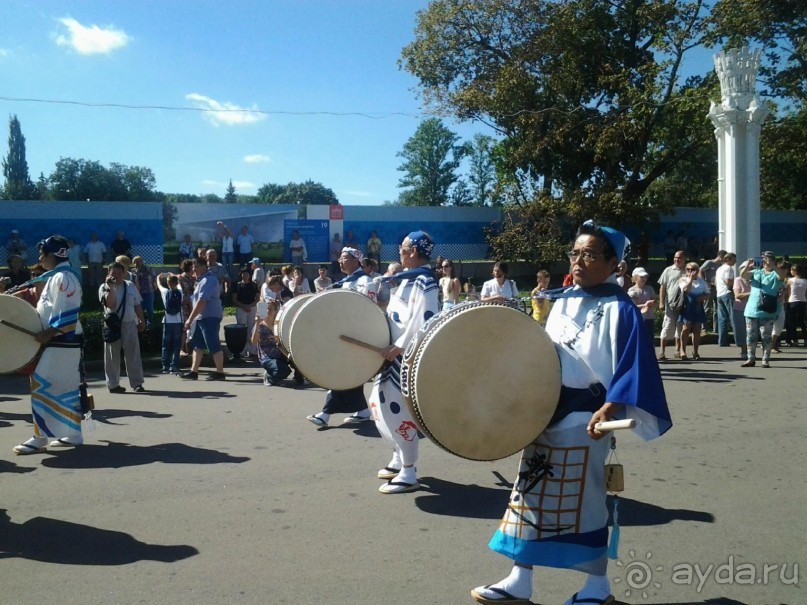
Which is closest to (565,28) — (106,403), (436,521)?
(106,403)

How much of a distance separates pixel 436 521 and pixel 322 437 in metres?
2.72

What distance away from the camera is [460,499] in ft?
18.7

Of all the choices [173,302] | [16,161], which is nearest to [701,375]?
[173,302]

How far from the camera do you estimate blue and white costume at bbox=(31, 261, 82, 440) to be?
22.3 feet

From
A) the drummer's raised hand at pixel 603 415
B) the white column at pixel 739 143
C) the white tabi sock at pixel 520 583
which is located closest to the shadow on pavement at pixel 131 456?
the white tabi sock at pixel 520 583

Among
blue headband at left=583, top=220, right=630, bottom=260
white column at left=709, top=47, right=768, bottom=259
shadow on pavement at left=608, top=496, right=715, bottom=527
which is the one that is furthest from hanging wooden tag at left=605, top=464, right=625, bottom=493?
white column at left=709, top=47, right=768, bottom=259

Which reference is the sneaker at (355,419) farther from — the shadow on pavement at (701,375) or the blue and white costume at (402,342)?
the shadow on pavement at (701,375)

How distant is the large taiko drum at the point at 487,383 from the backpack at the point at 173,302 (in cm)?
861

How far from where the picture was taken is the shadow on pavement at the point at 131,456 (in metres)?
6.75

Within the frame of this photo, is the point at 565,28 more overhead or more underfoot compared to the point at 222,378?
more overhead

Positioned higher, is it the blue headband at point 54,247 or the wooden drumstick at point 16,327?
the blue headband at point 54,247

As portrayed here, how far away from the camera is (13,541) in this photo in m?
4.88

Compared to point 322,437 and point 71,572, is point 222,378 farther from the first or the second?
point 71,572

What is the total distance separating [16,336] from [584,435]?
513 cm
